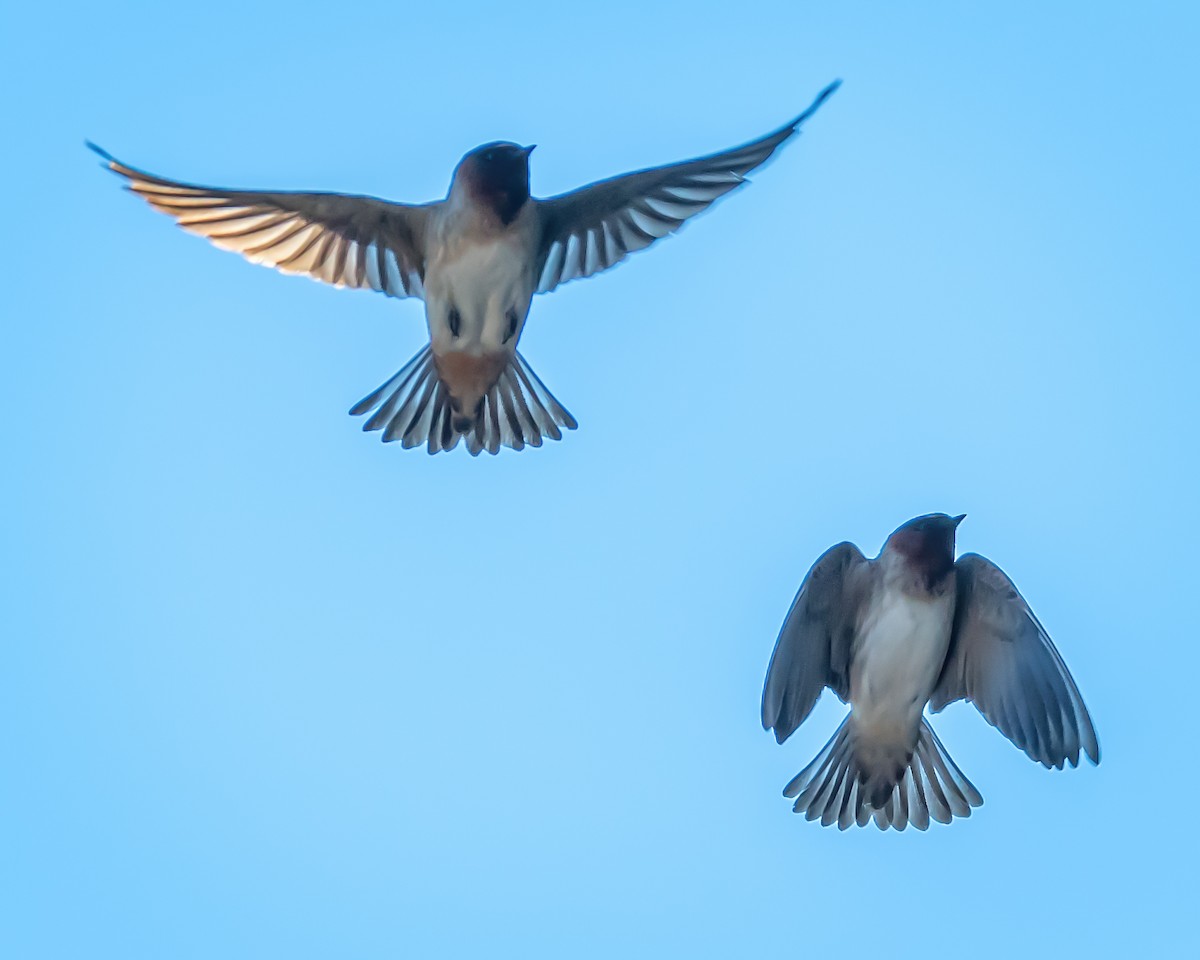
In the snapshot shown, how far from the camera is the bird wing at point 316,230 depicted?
29.2ft

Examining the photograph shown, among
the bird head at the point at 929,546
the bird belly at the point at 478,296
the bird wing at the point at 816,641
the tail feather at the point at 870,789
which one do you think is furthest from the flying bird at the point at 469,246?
the tail feather at the point at 870,789

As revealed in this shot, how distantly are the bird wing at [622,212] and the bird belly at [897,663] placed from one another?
2099 mm

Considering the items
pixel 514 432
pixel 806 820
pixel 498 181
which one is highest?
pixel 498 181

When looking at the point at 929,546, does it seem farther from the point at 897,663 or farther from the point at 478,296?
the point at 478,296

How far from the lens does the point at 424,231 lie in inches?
356

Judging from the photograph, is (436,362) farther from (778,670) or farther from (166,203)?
(778,670)

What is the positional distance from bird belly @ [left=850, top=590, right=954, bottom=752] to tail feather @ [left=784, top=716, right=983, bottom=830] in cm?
21

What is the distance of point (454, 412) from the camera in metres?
9.31

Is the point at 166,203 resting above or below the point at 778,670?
above

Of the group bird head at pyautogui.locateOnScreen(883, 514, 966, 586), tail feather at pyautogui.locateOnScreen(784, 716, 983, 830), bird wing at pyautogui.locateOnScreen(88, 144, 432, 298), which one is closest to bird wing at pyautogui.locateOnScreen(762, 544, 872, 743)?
bird head at pyautogui.locateOnScreen(883, 514, 966, 586)

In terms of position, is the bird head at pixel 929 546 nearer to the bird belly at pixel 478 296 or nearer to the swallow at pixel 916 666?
the swallow at pixel 916 666

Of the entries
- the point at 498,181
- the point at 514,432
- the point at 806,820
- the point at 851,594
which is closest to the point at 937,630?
the point at 851,594

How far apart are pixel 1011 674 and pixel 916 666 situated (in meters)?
0.44

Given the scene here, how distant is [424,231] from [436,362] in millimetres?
648
